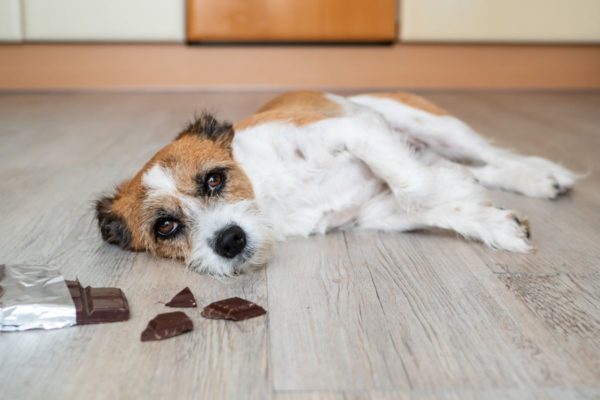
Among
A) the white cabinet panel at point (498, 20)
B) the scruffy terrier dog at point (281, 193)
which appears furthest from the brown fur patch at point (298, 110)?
the white cabinet panel at point (498, 20)

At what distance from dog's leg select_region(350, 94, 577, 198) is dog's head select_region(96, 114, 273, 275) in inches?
33.8

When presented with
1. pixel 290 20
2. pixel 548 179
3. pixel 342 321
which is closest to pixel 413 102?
pixel 548 179

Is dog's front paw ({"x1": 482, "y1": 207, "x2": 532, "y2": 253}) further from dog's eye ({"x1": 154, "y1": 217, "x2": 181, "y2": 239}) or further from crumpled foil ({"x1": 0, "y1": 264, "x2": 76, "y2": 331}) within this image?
crumpled foil ({"x1": 0, "y1": 264, "x2": 76, "y2": 331})

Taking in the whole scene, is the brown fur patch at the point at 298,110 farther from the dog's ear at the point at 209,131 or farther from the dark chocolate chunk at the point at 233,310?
the dark chocolate chunk at the point at 233,310

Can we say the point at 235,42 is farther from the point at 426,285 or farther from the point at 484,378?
the point at 484,378

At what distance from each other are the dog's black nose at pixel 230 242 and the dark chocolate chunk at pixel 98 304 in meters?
0.27

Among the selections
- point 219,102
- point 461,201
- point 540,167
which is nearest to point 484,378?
point 461,201

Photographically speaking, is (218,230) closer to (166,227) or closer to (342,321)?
(166,227)

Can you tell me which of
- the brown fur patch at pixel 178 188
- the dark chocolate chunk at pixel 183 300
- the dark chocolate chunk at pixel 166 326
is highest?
the brown fur patch at pixel 178 188

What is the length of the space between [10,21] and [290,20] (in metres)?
1.79

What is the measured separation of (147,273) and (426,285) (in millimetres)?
705

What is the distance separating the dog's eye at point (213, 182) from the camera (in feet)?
6.55

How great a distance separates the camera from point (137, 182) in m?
2.04

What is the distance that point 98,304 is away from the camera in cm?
163
